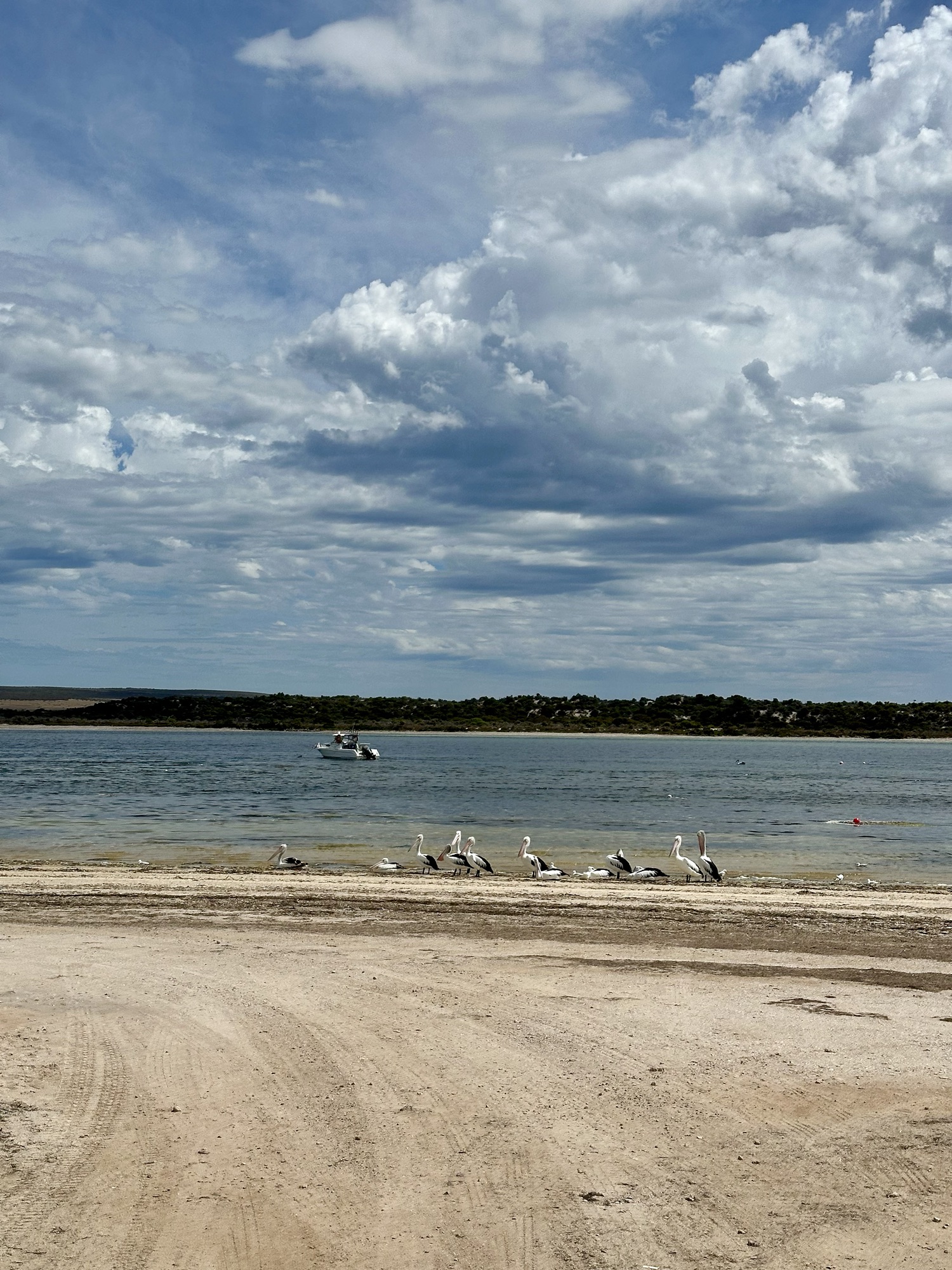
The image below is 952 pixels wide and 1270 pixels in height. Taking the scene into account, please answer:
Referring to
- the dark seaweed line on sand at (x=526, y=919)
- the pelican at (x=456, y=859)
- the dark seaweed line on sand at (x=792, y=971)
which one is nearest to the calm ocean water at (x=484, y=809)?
the pelican at (x=456, y=859)

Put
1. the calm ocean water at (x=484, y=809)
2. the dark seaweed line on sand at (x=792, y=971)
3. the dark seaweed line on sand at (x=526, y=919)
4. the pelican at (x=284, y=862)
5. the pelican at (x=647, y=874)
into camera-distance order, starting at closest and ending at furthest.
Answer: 1. the dark seaweed line on sand at (x=792, y=971)
2. the dark seaweed line on sand at (x=526, y=919)
3. the pelican at (x=647, y=874)
4. the pelican at (x=284, y=862)
5. the calm ocean water at (x=484, y=809)

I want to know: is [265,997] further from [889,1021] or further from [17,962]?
[889,1021]

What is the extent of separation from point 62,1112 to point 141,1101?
1.66 ft

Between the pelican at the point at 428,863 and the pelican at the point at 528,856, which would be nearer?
the pelican at the point at 528,856

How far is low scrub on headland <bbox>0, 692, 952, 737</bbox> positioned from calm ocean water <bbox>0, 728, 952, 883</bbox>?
7239cm

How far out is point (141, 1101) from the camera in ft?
23.9

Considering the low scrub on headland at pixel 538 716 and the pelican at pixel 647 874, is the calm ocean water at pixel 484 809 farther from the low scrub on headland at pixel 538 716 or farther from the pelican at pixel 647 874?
the low scrub on headland at pixel 538 716

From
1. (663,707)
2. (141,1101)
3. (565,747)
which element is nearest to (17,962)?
(141,1101)

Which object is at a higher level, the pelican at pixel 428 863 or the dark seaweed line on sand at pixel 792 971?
the dark seaweed line on sand at pixel 792 971

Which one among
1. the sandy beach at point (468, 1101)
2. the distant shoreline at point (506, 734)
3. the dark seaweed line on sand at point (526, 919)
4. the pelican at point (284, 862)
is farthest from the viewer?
the distant shoreline at point (506, 734)

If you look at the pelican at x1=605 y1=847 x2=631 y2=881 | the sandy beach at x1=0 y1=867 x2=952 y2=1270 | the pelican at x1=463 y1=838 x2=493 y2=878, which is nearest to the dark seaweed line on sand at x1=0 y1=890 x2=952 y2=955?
the sandy beach at x1=0 y1=867 x2=952 y2=1270

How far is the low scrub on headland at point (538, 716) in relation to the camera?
15562 cm

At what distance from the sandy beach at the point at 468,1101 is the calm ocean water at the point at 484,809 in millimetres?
11951

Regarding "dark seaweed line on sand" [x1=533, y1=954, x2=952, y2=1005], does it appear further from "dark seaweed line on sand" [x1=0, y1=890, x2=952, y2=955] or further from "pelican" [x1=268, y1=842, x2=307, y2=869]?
"pelican" [x1=268, y1=842, x2=307, y2=869]
